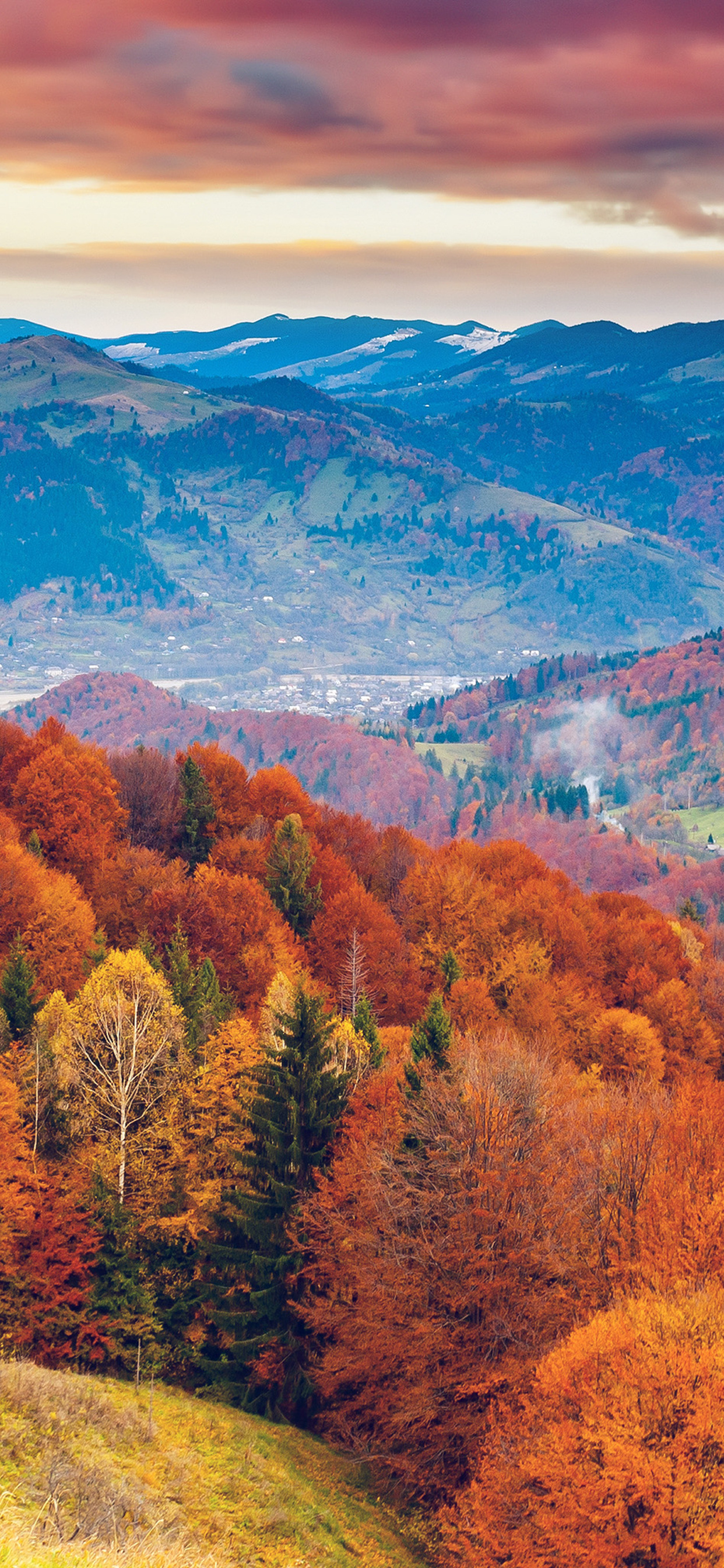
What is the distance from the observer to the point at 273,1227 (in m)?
42.2

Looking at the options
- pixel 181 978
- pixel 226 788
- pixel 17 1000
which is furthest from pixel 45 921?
pixel 226 788

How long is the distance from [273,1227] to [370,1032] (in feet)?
45.0

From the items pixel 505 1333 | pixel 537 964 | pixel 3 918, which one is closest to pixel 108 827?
pixel 3 918

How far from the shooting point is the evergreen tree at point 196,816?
331ft

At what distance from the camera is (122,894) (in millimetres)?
81812

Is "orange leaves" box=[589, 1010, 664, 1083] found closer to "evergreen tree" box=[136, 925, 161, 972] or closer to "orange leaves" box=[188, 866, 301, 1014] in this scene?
"orange leaves" box=[188, 866, 301, 1014]

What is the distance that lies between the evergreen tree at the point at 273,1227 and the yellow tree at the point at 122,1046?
462cm

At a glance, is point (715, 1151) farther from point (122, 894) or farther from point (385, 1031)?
point (122, 894)

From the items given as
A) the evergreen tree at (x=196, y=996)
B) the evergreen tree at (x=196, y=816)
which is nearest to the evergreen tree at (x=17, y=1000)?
the evergreen tree at (x=196, y=996)

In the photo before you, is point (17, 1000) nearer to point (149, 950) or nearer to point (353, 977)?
point (149, 950)

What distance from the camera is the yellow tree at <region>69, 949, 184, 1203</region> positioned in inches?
1848

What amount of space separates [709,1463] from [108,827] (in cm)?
7288

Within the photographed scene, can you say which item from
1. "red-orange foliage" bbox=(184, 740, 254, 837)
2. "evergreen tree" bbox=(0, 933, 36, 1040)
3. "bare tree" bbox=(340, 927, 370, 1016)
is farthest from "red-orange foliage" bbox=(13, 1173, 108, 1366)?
"red-orange foliage" bbox=(184, 740, 254, 837)

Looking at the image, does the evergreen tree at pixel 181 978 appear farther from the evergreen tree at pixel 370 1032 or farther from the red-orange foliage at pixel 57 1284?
the red-orange foliage at pixel 57 1284
